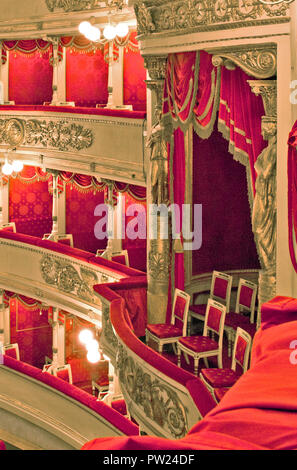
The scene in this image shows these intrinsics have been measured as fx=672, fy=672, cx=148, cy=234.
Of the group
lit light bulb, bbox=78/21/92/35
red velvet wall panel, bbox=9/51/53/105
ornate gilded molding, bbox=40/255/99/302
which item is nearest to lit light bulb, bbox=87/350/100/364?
ornate gilded molding, bbox=40/255/99/302

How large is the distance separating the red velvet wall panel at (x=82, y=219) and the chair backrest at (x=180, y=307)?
18.3 ft

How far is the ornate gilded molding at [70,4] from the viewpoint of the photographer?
986 centimetres

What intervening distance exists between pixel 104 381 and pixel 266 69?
841 cm

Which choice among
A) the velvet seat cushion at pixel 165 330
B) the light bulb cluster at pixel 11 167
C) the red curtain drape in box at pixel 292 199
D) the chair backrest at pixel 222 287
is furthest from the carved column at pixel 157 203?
the light bulb cluster at pixel 11 167

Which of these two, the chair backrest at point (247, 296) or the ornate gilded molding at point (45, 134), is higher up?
the ornate gilded molding at point (45, 134)

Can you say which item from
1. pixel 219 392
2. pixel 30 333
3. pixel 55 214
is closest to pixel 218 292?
pixel 219 392

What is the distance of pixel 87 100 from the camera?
1197 centimetres

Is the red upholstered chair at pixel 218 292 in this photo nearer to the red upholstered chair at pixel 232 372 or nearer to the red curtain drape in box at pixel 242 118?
the red upholstered chair at pixel 232 372

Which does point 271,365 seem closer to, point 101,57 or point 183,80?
point 183,80

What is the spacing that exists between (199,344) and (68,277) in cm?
442

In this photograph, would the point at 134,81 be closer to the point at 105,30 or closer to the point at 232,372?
the point at 105,30

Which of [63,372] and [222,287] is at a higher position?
[222,287]

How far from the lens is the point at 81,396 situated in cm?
974

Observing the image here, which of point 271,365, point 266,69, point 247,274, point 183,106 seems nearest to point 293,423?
point 271,365
